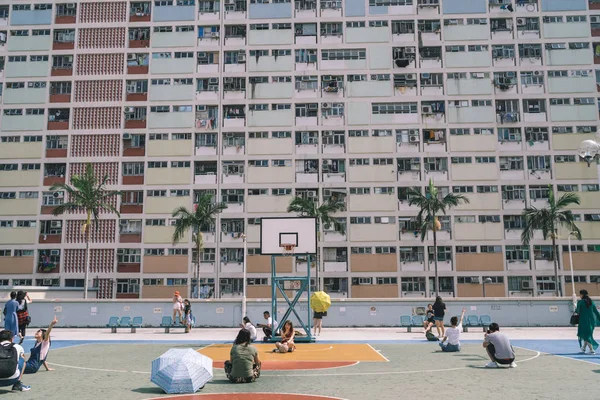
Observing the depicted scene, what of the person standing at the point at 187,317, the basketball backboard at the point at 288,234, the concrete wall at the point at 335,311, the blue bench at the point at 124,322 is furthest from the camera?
the concrete wall at the point at 335,311

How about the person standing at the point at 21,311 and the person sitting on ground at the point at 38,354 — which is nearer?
the person sitting on ground at the point at 38,354

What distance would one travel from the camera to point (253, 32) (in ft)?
196

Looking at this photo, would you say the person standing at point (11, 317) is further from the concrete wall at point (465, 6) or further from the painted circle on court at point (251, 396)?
the concrete wall at point (465, 6)

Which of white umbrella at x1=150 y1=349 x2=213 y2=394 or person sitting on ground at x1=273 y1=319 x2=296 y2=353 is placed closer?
white umbrella at x1=150 y1=349 x2=213 y2=394

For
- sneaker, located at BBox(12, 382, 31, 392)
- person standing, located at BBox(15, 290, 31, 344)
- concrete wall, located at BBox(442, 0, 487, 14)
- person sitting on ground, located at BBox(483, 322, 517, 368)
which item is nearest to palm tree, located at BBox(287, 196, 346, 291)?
concrete wall, located at BBox(442, 0, 487, 14)

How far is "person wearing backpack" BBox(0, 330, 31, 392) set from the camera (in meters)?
12.3

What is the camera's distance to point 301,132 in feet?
191

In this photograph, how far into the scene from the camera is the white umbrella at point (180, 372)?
490 inches

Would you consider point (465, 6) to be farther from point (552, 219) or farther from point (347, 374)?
point (347, 374)

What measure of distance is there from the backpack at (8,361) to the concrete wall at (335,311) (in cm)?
2543

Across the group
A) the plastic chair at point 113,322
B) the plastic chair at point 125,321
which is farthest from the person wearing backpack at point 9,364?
the plastic chair at point 125,321

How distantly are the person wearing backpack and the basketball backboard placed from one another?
15246 millimetres

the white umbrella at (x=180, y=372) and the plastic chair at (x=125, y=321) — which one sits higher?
the white umbrella at (x=180, y=372)

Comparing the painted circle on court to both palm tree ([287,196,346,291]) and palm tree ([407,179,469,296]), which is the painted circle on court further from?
palm tree ([407,179,469,296])
